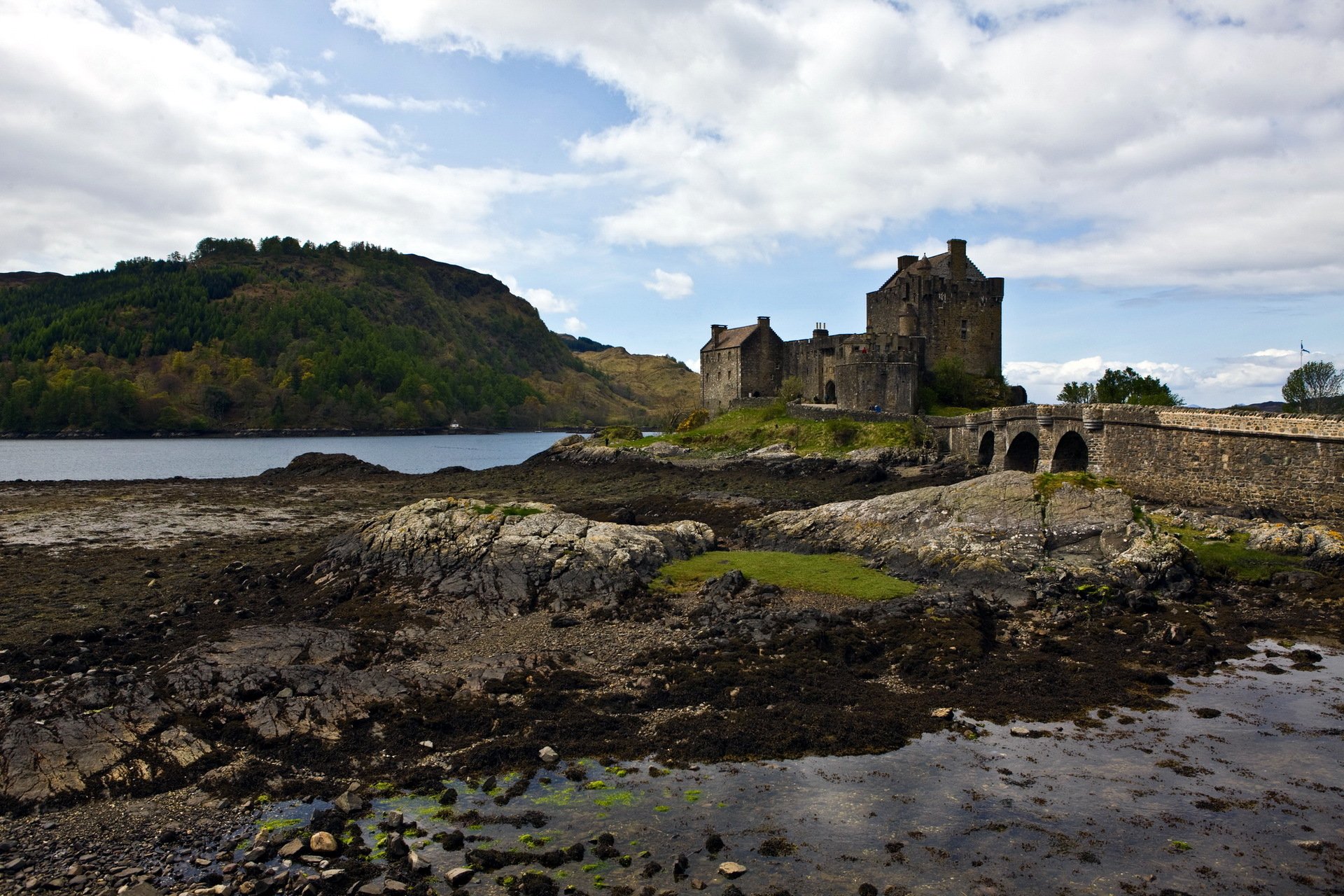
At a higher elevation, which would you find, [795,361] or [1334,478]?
[795,361]

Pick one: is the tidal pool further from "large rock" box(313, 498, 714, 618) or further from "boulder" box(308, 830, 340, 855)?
"large rock" box(313, 498, 714, 618)

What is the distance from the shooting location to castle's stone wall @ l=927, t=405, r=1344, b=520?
2545cm

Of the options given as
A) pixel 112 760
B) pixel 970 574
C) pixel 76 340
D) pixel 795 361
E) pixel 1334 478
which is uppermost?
pixel 76 340

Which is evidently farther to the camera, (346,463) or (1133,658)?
(346,463)

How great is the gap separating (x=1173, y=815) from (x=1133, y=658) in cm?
627

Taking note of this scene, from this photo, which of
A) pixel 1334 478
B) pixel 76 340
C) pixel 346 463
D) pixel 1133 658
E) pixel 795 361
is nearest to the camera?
pixel 1133 658

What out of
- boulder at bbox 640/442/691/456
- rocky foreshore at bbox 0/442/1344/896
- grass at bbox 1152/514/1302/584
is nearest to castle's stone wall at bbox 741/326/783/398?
boulder at bbox 640/442/691/456

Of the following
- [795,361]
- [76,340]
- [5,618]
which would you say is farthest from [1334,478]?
[76,340]

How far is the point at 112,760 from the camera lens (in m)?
11.8

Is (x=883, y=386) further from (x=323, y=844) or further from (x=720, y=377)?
(x=323, y=844)

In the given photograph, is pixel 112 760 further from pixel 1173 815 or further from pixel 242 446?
→ pixel 242 446

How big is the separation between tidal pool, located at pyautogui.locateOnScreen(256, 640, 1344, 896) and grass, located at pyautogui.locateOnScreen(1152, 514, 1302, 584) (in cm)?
841

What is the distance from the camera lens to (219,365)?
15050 cm

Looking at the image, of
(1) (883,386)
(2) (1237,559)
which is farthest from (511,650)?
(1) (883,386)
